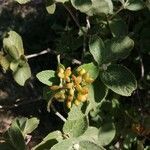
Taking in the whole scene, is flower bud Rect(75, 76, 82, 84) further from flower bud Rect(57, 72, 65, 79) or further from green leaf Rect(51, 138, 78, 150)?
green leaf Rect(51, 138, 78, 150)

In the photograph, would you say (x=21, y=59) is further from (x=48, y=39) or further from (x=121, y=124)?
(x=48, y=39)

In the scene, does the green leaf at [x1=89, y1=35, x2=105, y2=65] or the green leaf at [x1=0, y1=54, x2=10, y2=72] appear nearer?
the green leaf at [x1=89, y1=35, x2=105, y2=65]

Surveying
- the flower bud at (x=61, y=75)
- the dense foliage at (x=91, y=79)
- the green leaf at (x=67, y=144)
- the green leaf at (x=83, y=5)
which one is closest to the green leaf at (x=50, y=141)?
the dense foliage at (x=91, y=79)

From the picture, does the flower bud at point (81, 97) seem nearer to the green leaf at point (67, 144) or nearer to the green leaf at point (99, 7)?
the green leaf at point (67, 144)

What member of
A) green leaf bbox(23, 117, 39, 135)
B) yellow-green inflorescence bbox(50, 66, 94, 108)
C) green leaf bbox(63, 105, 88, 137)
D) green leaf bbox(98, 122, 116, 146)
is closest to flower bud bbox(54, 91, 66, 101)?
yellow-green inflorescence bbox(50, 66, 94, 108)

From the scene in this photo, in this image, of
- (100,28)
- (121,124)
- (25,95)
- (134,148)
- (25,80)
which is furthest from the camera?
(25,95)

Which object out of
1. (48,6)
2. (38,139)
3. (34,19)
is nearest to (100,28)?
(48,6)
